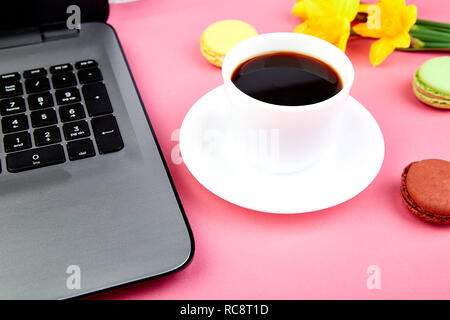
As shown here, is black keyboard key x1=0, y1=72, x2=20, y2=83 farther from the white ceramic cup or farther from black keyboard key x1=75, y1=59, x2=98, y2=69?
the white ceramic cup

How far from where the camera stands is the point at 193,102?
0.63m

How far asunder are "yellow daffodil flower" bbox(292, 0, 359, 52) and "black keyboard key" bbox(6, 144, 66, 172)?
41cm

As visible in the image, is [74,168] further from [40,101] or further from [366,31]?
[366,31]

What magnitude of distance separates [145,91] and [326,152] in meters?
0.29

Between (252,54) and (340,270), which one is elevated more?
(252,54)

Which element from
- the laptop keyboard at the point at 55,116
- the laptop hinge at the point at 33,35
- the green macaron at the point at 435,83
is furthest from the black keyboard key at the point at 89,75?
the green macaron at the point at 435,83

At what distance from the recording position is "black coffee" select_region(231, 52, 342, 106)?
50cm

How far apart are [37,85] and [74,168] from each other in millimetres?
156

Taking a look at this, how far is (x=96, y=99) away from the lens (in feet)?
1.85

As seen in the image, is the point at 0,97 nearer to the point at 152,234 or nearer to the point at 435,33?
the point at 152,234

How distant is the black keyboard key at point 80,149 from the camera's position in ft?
1.66

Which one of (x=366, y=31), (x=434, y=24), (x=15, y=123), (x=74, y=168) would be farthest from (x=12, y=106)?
(x=434, y=24)

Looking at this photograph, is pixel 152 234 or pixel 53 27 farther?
pixel 53 27
